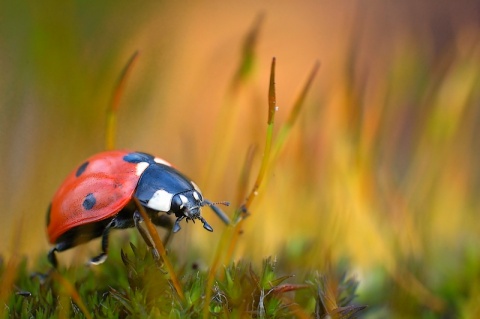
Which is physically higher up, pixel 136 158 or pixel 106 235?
pixel 136 158

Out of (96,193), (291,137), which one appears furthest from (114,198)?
(291,137)

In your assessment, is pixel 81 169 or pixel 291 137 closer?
pixel 81 169

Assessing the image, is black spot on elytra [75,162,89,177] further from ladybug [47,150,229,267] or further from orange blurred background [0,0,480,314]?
orange blurred background [0,0,480,314]

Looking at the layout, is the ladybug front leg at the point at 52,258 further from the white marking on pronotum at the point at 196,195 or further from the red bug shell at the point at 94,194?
A: the white marking on pronotum at the point at 196,195

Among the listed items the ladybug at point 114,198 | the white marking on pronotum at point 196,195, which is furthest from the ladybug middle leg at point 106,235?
the white marking on pronotum at point 196,195

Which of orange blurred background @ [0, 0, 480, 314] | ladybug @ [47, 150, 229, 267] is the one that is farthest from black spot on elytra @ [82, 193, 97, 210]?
orange blurred background @ [0, 0, 480, 314]

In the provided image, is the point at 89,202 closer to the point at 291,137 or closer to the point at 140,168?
the point at 140,168

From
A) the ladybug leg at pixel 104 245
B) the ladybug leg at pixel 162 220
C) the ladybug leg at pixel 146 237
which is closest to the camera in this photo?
the ladybug leg at pixel 146 237
